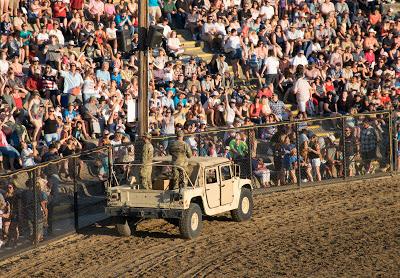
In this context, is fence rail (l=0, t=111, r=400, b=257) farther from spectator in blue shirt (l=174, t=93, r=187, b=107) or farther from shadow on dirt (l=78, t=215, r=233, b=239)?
spectator in blue shirt (l=174, t=93, r=187, b=107)

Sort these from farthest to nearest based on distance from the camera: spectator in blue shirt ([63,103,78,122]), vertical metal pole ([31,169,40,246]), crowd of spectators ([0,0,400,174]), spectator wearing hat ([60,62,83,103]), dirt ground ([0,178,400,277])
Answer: spectator wearing hat ([60,62,83,103]) < spectator in blue shirt ([63,103,78,122]) < crowd of spectators ([0,0,400,174]) < vertical metal pole ([31,169,40,246]) < dirt ground ([0,178,400,277])

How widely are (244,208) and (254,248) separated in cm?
249

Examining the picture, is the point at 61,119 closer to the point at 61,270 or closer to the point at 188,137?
the point at 188,137

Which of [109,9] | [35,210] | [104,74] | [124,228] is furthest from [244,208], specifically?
[109,9]

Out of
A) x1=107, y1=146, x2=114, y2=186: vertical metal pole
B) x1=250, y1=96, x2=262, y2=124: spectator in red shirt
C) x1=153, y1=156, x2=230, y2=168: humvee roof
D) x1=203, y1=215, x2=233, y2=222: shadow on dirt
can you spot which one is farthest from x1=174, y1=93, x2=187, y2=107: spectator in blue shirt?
x1=153, y1=156, x2=230, y2=168: humvee roof

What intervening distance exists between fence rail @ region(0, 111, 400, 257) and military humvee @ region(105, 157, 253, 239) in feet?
2.29

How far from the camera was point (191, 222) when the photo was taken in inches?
856

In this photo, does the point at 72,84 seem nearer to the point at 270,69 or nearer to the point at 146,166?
the point at 146,166

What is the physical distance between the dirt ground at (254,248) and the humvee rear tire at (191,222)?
163 mm

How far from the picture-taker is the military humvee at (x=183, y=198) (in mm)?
21438

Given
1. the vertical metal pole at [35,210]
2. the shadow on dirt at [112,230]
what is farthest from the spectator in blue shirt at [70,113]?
the vertical metal pole at [35,210]

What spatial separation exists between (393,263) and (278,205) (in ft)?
19.3

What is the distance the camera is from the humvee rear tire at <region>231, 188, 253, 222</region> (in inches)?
925

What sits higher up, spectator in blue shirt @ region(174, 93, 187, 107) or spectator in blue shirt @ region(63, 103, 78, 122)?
spectator in blue shirt @ region(174, 93, 187, 107)
